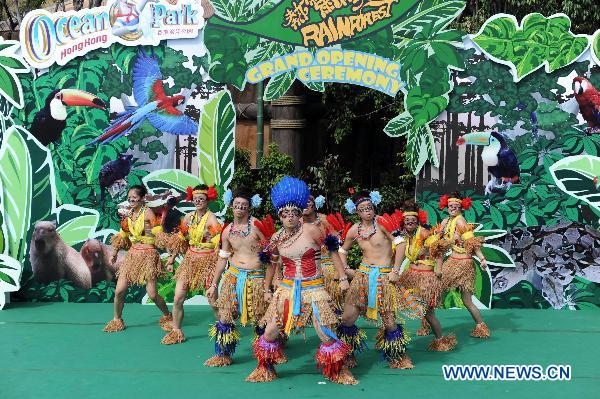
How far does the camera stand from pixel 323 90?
10508 mm

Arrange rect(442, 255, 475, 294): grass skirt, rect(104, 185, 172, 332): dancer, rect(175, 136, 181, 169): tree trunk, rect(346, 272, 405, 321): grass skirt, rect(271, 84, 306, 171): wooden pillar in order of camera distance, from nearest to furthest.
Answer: rect(346, 272, 405, 321): grass skirt < rect(442, 255, 475, 294): grass skirt < rect(104, 185, 172, 332): dancer < rect(175, 136, 181, 169): tree trunk < rect(271, 84, 306, 171): wooden pillar

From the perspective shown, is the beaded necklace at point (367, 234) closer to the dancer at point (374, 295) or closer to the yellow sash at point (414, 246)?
the dancer at point (374, 295)

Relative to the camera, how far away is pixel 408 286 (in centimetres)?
870

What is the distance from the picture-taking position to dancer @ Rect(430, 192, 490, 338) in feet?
29.5

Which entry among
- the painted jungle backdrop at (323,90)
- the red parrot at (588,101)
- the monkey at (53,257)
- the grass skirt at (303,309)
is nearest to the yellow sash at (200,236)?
the grass skirt at (303,309)

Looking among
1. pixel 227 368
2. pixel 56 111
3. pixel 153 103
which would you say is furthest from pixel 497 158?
pixel 56 111

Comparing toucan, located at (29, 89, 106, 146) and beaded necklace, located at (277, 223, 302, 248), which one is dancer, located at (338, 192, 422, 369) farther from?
toucan, located at (29, 89, 106, 146)

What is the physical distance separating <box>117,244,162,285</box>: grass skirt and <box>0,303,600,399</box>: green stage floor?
0.58 metres

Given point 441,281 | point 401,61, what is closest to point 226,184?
point 401,61

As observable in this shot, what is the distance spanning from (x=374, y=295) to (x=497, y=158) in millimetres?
3573

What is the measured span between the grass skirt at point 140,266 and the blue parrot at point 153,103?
202 cm

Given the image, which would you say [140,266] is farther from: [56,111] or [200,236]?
[56,111]

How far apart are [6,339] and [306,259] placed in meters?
3.51

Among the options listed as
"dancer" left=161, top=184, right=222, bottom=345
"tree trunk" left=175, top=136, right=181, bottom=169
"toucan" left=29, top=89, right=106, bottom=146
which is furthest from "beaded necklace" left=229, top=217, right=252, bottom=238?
"toucan" left=29, top=89, right=106, bottom=146
